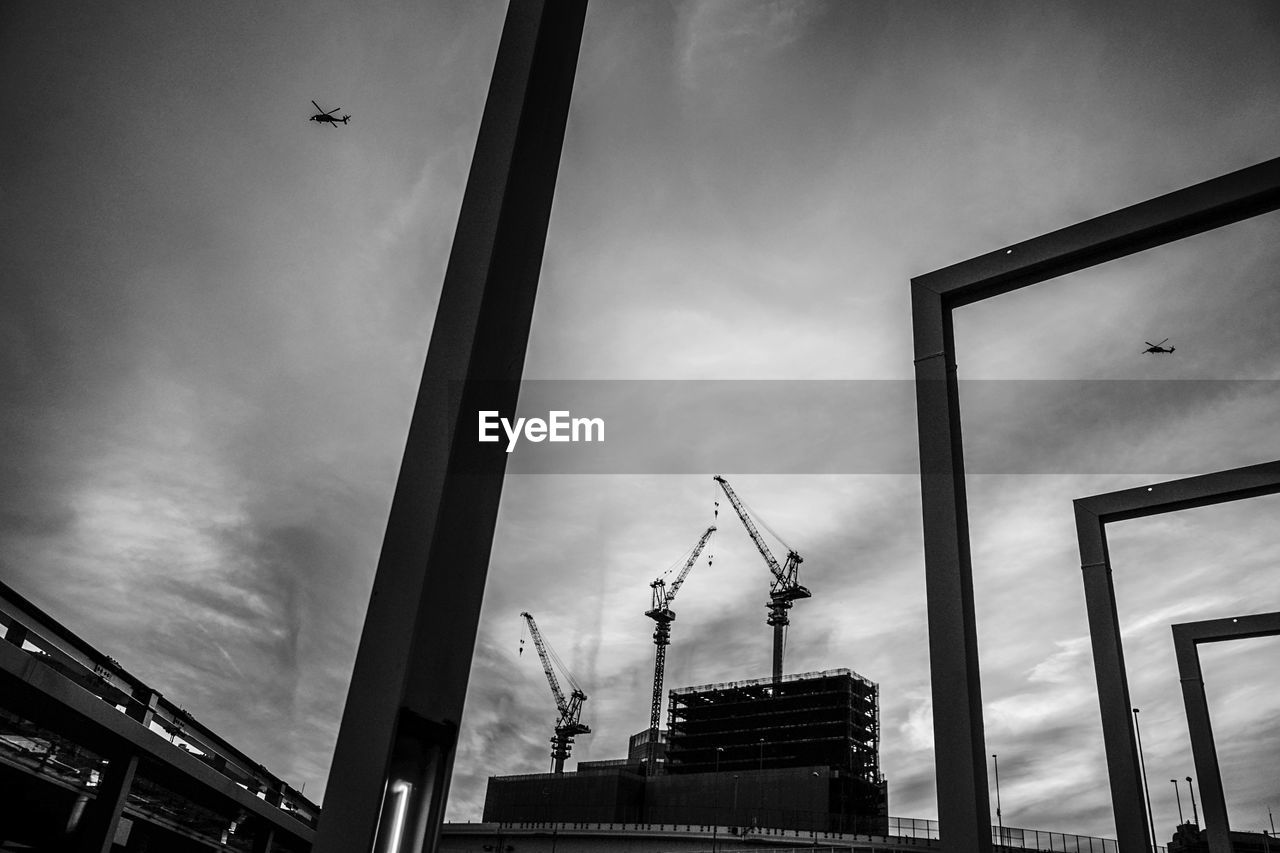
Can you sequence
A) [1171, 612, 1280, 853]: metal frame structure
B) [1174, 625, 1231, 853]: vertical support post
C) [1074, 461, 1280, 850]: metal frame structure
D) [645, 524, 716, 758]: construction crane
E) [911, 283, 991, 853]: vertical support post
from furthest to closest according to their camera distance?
[645, 524, 716, 758]: construction crane, [1171, 612, 1280, 853]: metal frame structure, [1174, 625, 1231, 853]: vertical support post, [1074, 461, 1280, 850]: metal frame structure, [911, 283, 991, 853]: vertical support post

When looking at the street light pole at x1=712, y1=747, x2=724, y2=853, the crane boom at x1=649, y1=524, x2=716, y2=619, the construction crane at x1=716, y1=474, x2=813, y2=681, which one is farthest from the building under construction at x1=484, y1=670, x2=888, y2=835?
the construction crane at x1=716, y1=474, x2=813, y2=681

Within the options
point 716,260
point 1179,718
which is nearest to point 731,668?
point 1179,718

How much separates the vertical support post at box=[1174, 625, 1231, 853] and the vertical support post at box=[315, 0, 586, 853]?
14748 mm

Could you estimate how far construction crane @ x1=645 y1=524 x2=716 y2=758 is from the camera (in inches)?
4754

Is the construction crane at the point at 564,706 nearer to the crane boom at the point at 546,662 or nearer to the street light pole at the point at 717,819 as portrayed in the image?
the crane boom at the point at 546,662

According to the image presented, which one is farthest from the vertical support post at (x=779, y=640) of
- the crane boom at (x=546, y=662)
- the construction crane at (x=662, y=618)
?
the crane boom at (x=546, y=662)

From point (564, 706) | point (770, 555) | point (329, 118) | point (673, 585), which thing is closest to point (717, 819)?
point (673, 585)

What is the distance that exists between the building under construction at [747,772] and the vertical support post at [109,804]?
193 feet

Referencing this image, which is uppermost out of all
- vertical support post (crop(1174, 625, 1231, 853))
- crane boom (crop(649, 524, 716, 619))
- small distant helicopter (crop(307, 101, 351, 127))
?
crane boom (crop(649, 524, 716, 619))

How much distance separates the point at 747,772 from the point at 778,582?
48946 mm

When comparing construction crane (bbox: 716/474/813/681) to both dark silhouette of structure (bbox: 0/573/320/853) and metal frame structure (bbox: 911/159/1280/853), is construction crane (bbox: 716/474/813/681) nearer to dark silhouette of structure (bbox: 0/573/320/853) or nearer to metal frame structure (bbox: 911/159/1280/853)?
dark silhouette of structure (bbox: 0/573/320/853)

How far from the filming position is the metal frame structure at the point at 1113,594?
9.16 metres

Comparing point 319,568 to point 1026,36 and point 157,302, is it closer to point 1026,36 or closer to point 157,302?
point 157,302

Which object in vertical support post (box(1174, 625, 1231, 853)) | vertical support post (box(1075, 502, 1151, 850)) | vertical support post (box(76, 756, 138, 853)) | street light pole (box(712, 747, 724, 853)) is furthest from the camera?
street light pole (box(712, 747, 724, 853))
